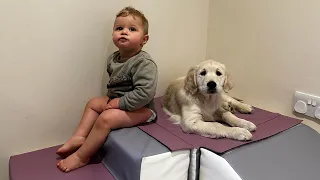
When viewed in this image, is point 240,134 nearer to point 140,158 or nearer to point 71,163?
point 140,158

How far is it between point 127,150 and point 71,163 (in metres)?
0.22

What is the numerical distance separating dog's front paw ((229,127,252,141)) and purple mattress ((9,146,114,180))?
45 cm

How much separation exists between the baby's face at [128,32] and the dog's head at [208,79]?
250mm

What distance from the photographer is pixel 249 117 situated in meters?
1.29

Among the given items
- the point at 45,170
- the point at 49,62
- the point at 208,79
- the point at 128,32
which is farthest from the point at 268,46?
the point at 45,170

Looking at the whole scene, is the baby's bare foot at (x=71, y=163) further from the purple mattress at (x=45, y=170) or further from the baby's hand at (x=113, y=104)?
the baby's hand at (x=113, y=104)

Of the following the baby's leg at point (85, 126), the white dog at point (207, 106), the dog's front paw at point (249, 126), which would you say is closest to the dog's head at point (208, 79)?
the white dog at point (207, 106)

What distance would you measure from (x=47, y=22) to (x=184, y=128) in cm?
65

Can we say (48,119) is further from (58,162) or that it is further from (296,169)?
(296,169)

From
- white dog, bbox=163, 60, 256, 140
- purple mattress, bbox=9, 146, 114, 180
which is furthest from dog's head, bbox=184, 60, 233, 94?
purple mattress, bbox=9, 146, 114, 180

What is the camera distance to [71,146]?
1126mm

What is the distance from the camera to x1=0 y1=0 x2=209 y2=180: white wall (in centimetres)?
111

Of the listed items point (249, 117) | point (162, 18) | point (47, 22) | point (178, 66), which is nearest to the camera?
point (47, 22)

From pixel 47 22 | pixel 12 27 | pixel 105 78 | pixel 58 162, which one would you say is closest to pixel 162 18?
pixel 105 78
